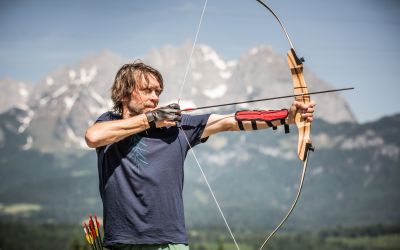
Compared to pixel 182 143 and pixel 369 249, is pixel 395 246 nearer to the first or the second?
pixel 369 249

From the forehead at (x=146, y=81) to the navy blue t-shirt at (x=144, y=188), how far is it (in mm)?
252

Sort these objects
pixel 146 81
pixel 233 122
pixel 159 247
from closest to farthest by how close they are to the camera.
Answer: pixel 159 247 < pixel 146 81 < pixel 233 122

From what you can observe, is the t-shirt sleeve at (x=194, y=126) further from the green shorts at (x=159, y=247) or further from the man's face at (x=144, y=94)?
the green shorts at (x=159, y=247)

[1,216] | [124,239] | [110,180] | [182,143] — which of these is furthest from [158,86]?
[1,216]

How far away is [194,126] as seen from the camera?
126 inches

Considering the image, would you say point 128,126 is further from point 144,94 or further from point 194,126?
point 194,126

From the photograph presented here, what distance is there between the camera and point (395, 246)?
124 m

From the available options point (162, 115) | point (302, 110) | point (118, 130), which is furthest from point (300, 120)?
point (118, 130)

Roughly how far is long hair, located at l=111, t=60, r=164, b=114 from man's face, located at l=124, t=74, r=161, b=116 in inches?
0.6

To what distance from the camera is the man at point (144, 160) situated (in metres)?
2.88

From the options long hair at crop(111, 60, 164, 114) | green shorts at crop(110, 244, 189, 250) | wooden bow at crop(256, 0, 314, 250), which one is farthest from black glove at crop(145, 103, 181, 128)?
wooden bow at crop(256, 0, 314, 250)

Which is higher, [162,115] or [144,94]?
[144,94]

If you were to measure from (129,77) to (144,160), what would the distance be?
0.50m

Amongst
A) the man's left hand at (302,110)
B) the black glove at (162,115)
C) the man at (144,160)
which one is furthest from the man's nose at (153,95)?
the man's left hand at (302,110)
